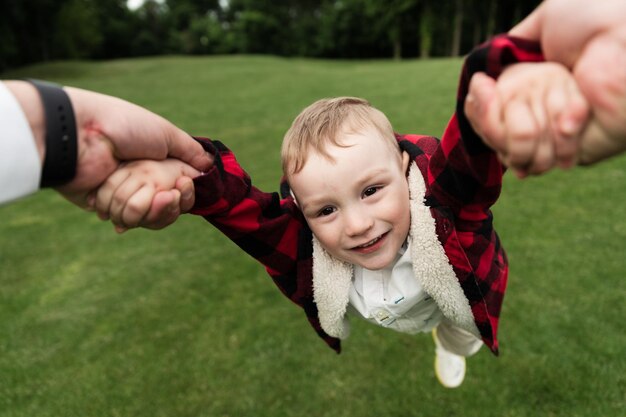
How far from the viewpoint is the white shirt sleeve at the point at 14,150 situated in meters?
1.03

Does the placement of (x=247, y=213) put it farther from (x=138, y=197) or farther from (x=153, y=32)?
(x=153, y=32)

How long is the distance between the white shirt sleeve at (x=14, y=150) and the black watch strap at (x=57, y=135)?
34 mm

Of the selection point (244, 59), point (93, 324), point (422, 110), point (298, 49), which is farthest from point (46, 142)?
point (298, 49)

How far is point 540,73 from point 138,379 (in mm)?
3404

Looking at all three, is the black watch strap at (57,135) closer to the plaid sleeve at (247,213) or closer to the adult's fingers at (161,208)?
the adult's fingers at (161,208)

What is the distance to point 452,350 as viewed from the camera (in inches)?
104

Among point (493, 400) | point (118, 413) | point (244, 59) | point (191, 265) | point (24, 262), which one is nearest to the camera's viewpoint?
point (493, 400)

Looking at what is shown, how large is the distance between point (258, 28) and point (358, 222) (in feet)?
146

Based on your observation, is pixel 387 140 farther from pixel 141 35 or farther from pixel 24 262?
pixel 141 35

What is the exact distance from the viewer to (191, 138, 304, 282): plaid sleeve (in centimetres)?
156

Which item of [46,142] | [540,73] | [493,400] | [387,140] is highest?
[540,73]

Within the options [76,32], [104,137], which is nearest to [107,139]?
[104,137]

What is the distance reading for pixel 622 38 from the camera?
0.78 metres

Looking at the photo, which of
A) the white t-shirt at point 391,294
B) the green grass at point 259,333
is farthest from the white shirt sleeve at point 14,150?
the green grass at point 259,333
